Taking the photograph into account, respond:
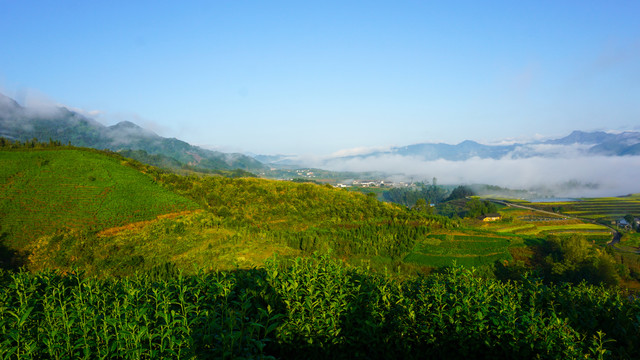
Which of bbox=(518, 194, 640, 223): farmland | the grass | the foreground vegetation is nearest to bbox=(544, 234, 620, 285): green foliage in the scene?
the foreground vegetation

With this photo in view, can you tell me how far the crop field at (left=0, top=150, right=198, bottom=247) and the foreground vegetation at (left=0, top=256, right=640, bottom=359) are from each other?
94.4 feet

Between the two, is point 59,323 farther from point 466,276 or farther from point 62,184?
point 62,184

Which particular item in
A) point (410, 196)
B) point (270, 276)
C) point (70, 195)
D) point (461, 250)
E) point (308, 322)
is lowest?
point (410, 196)

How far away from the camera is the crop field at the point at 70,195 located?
26.5 metres

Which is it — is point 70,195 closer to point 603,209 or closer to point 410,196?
point 603,209

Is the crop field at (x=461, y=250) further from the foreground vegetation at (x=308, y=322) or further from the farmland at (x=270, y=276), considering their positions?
the foreground vegetation at (x=308, y=322)

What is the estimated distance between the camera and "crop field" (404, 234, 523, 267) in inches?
1321

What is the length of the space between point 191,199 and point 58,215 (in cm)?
1367

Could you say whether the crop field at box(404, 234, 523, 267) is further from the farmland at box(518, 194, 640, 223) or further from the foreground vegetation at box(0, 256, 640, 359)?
the farmland at box(518, 194, 640, 223)

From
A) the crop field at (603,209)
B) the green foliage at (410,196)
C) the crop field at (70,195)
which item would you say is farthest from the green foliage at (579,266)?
the green foliage at (410,196)

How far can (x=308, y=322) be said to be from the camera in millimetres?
4156

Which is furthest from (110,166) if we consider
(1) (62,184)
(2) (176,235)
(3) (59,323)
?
(3) (59,323)

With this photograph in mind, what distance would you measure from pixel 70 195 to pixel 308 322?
1482 inches

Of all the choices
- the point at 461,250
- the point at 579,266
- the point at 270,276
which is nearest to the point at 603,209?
the point at 579,266
